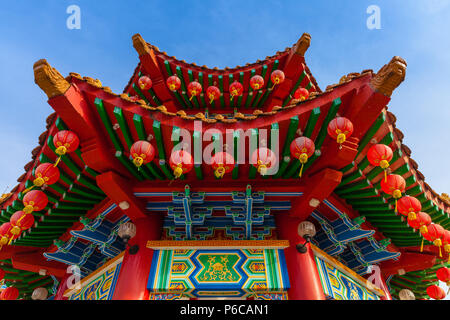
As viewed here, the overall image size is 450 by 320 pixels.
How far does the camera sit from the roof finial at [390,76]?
4.45m

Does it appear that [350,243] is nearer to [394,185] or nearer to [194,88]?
[394,185]

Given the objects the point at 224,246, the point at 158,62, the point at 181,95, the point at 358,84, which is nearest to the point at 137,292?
the point at 224,246

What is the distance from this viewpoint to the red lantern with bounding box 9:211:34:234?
5.41 m

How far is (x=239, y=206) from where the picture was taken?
567 centimetres

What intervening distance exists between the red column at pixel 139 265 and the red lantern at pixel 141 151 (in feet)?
4.92

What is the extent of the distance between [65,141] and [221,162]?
2468 mm

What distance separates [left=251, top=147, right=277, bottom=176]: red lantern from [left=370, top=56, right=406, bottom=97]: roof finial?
1.83 m

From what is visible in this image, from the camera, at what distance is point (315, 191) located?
521 cm

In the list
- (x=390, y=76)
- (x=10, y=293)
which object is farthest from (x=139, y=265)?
(x=10, y=293)

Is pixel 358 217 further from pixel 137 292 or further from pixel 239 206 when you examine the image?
pixel 137 292

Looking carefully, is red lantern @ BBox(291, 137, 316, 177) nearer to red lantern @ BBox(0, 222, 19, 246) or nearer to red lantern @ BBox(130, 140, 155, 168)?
red lantern @ BBox(130, 140, 155, 168)

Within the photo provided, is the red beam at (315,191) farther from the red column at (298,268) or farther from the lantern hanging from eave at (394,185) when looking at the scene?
the lantern hanging from eave at (394,185)

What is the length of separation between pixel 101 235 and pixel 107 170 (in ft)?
5.04

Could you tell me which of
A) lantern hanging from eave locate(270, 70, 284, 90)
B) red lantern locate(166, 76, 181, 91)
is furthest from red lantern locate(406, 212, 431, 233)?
red lantern locate(166, 76, 181, 91)
